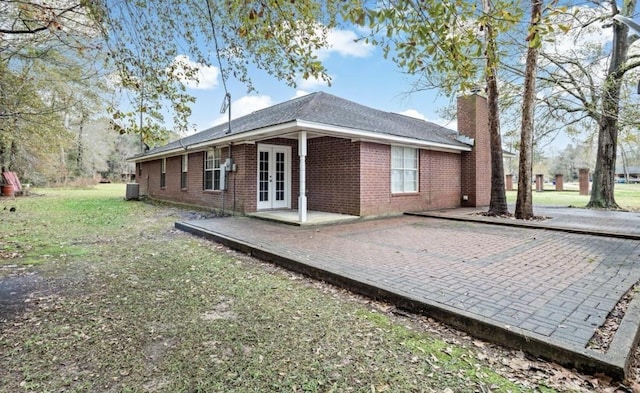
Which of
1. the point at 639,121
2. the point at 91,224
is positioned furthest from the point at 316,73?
the point at 639,121

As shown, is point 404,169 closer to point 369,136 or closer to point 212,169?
point 369,136

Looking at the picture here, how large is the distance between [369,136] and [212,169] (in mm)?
6346

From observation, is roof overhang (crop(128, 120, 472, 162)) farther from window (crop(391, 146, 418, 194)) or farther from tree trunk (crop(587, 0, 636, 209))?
tree trunk (crop(587, 0, 636, 209))

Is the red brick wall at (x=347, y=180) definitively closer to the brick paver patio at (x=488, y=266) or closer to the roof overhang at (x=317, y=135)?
the roof overhang at (x=317, y=135)

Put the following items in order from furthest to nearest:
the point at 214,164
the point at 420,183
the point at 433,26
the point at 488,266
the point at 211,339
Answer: the point at 214,164, the point at 420,183, the point at 488,266, the point at 433,26, the point at 211,339

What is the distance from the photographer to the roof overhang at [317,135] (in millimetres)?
8445

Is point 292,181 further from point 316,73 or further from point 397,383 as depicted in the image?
point 397,383

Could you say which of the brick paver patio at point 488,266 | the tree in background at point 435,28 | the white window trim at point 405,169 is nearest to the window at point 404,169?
the white window trim at point 405,169

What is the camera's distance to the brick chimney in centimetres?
1341

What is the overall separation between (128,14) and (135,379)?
4900mm

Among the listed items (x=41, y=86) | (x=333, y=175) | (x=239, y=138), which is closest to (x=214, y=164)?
(x=239, y=138)

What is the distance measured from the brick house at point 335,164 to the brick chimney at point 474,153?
4cm

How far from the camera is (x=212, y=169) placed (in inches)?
498

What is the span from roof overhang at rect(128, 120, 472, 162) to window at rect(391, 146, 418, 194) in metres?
0.32
